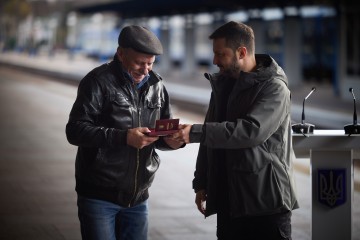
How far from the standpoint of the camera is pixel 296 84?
94.9 feet

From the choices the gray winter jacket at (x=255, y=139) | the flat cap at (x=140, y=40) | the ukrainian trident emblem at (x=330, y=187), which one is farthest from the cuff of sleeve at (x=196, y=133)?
the ukrainian trident emblem at (x=330, y=187)

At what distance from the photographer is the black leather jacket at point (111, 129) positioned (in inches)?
159

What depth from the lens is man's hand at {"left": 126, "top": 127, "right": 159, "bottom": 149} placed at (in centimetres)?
388

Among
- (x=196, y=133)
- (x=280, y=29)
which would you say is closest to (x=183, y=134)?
(x=196, y=133)

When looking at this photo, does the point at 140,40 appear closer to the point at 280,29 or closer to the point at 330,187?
the point at 330,187

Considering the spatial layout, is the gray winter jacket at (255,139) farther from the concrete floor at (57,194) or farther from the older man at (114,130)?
the concrete floor at (57,194)

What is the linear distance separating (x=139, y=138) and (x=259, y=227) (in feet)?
2.45

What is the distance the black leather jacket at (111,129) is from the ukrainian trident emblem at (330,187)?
1329mm

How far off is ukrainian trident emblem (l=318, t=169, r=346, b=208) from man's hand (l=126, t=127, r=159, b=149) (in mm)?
1526

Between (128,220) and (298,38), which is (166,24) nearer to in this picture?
(298,38)

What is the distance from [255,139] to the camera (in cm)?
386

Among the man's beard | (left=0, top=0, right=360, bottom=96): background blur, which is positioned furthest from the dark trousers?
(left=0, top=0, right=360, bottom=96): background blur

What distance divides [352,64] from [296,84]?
544 cm

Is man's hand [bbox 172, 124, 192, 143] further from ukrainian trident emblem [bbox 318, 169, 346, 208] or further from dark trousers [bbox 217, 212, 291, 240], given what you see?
ukrainian trident emblem [bbox 318, 169, 346, 208]
